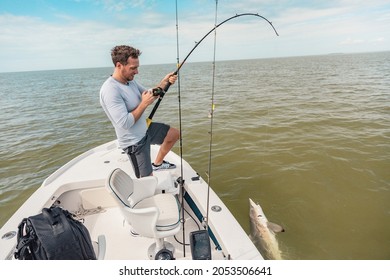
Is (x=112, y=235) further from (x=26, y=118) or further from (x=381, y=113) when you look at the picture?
(x=26, y=118)

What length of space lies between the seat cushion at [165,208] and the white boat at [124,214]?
0.07m

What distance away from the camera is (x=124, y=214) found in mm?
2373

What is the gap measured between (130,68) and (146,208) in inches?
64.1

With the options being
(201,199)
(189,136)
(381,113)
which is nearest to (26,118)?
(189,136)

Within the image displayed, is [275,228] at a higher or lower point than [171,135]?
lower

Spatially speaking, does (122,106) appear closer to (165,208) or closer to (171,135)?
(171,135)

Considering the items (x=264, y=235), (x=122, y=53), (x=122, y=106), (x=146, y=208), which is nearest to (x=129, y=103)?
(x=122, y=106)

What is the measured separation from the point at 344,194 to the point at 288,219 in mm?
1569

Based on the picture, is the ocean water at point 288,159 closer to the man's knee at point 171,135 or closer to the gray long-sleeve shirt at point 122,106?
the man's knee at point 171,135

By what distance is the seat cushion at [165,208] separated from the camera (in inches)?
98.9

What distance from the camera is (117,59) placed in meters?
2.71

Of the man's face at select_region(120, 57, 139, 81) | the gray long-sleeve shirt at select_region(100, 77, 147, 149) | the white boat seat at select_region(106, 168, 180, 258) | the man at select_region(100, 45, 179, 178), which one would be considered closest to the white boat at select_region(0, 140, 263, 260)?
the white boat seat at select_region(106, 168, 180, 258)

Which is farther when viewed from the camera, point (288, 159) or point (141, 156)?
point (288, 159)

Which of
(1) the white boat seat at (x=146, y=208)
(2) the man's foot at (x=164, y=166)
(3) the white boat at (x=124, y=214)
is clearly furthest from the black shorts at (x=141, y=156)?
(2) the man's foot at (x=164, y=166)
